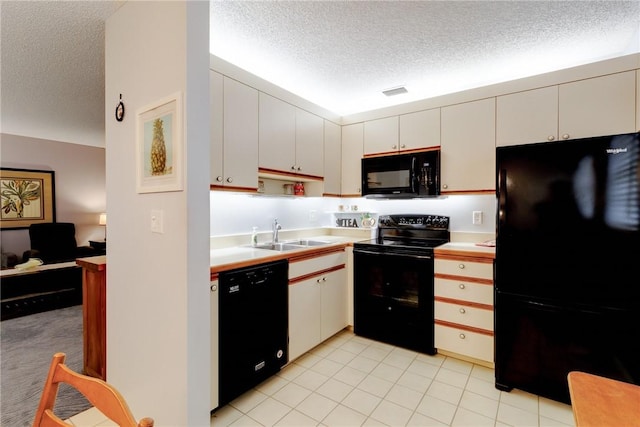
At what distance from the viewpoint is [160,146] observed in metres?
1.47

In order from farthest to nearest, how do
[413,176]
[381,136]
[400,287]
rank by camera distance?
[381,136] → [413,176] → [400,287]

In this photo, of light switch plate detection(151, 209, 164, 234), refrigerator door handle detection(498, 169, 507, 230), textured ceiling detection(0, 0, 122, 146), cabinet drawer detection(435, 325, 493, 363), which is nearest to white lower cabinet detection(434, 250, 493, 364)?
cabinet drawer detection(435, 325, 493, 363)

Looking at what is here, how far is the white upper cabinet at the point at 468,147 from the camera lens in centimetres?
253

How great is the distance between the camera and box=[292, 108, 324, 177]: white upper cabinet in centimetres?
279

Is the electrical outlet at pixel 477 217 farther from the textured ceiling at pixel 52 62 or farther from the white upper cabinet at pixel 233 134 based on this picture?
the textured ceiling at pixel 52 62

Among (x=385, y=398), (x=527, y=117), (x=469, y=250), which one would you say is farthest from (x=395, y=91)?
(x=385, y=398)

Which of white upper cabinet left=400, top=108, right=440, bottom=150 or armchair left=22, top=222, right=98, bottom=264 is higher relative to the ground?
white upper cabinet left=400, top=108, right=440, bottom=150

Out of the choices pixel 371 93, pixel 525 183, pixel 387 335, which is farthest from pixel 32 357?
pixel 525 183

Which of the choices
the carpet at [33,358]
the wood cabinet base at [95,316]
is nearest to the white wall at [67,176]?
the carpet at [33,358]

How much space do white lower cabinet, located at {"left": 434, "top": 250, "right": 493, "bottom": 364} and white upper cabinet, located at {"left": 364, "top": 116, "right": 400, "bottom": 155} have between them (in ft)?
3.88

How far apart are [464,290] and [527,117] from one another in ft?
4.72

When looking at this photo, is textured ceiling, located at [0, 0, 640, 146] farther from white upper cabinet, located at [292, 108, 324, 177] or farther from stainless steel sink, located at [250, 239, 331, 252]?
stainless steel sink, located at [250, 239, 331, 252]

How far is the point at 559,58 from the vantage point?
2.33m

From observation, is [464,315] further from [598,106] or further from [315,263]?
[598,106]
